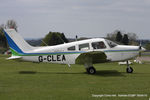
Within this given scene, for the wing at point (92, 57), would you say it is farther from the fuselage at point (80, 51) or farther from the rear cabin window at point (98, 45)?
the rear cabin window at point (98, 45)

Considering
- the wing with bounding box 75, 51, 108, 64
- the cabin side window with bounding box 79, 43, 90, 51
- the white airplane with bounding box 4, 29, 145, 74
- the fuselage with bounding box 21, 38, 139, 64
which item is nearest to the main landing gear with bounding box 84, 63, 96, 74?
the white airplane with bounding box 4, 29, 145, 74

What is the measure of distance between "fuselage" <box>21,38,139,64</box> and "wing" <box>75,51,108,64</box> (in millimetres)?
392

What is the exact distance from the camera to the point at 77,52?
13.4 metres

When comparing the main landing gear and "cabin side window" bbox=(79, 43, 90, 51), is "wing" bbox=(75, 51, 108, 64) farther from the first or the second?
"cabin side window" bbox=(79, 43, 90, 51)

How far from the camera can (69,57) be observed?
44.2 feet

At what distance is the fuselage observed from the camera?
13141mm

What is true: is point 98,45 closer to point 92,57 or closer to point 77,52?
point 92,57

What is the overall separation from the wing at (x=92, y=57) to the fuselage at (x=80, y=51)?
39 centimetres

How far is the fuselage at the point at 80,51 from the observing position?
13141 mm

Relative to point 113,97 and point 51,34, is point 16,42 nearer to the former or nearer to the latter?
point 113,97

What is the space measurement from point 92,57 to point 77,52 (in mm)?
1034

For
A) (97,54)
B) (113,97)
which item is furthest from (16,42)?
(113,97)

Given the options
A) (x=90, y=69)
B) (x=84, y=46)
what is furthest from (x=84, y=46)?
(x=90, y=69)

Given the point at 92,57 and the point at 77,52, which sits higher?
the point at 77,52
